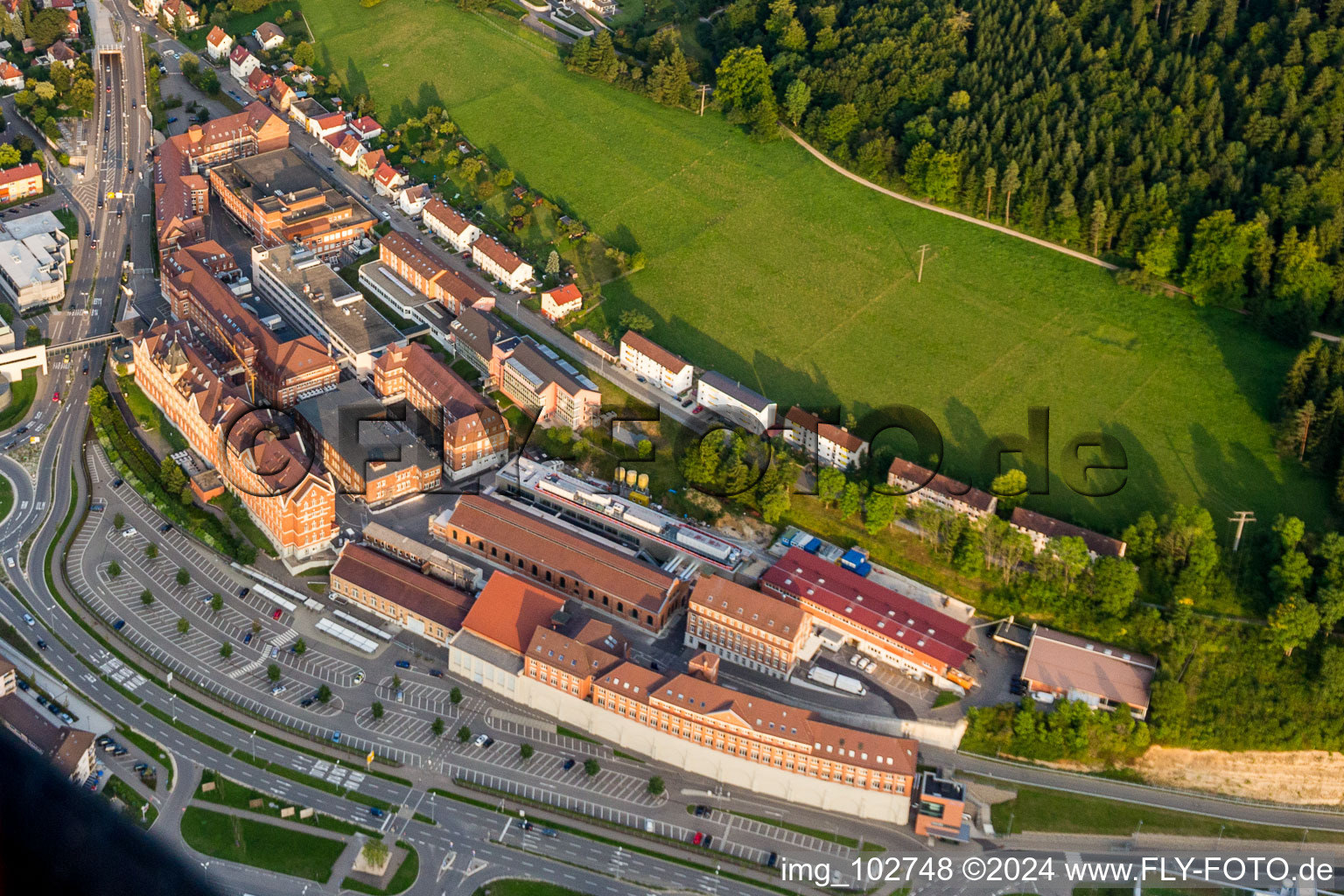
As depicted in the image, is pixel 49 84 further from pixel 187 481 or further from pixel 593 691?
pixel 593 691

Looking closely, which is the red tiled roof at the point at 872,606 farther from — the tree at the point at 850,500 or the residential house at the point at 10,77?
the residential house at the point at 10,77

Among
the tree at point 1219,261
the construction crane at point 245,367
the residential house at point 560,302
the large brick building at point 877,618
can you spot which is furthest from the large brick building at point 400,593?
the tree at point 1219,261

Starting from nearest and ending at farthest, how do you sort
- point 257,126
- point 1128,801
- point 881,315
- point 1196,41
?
point 1128,801
point 881,315
point 1196,41
point 257,126

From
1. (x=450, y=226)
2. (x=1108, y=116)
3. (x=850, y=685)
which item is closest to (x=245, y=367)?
(x=450, y=226)

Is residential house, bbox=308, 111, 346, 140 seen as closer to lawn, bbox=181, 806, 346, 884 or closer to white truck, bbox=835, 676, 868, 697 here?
lawn, bbox=181, 806, 346, 884

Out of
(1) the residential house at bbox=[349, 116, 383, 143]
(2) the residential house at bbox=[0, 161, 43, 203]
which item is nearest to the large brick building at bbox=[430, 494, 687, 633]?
(1) the residential house at bbox=[349, 116, 383, 143]

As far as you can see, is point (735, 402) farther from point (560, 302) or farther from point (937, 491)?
point (560, 302)

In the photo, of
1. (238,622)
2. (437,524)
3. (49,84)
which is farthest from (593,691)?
(49,84)
